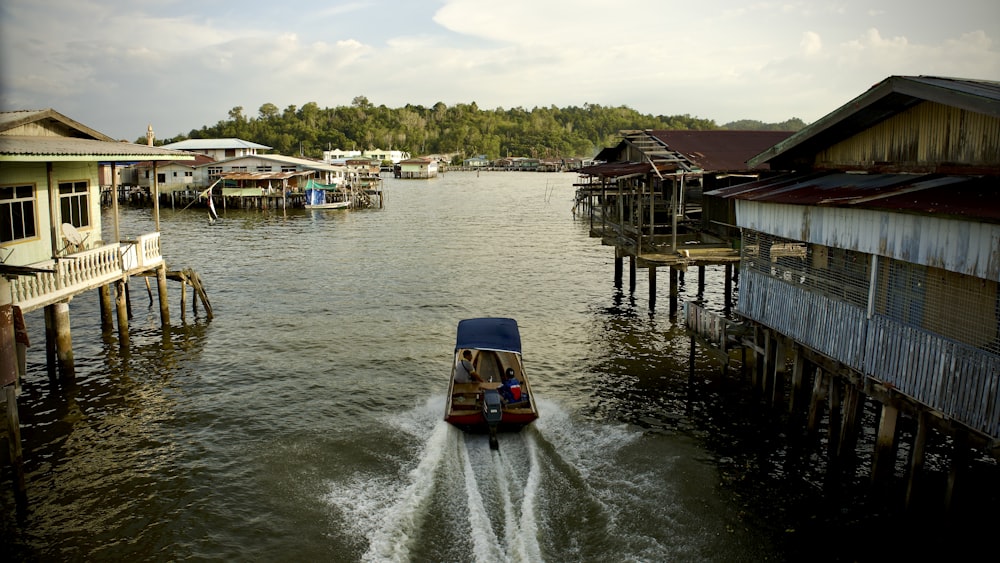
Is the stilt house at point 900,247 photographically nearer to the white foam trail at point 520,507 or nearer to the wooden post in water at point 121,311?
the white foam trail at point 520,507

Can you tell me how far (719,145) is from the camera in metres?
28.2

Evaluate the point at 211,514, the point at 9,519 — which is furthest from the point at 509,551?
the point at 9,519

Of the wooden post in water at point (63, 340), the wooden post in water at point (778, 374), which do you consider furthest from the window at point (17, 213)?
the wooden post in water at point (778, 374)

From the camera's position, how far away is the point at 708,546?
12633 mm

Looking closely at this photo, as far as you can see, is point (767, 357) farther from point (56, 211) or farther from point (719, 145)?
point (56, 211)

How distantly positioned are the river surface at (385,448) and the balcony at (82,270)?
2889 mm

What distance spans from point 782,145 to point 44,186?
20.2m

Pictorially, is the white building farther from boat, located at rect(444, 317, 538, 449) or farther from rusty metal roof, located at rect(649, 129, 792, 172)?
boat, located at rect(444, 317, 538, 449)

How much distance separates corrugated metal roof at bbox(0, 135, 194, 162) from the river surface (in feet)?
21.3

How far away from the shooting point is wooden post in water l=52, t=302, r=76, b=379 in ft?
64.5

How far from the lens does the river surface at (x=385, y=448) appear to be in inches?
509

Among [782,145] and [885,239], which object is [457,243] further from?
[885,239]

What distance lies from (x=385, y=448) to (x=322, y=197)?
61.6m

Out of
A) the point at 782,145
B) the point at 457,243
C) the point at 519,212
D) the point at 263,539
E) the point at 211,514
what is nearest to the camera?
the point at 263,539
